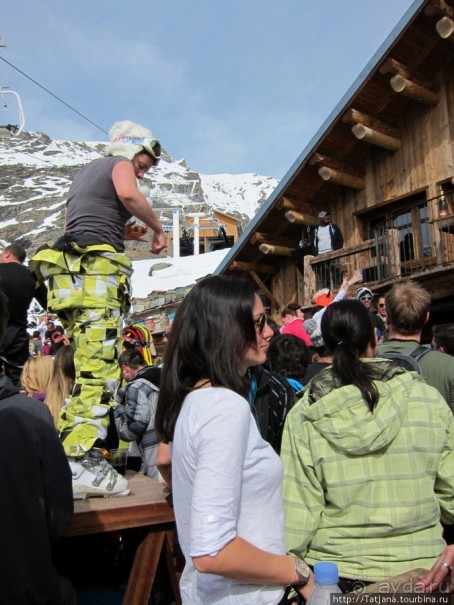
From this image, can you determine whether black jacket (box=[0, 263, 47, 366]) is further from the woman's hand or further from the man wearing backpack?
the woman's hand

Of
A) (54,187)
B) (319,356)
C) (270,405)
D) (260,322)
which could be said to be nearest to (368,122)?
(319,356)

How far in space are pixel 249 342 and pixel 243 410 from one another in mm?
281

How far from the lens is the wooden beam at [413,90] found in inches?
362

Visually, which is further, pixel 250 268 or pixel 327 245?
pixel 250 268

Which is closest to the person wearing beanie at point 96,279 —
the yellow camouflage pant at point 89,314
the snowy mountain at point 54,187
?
the yellow camouflage pant at point 89,314

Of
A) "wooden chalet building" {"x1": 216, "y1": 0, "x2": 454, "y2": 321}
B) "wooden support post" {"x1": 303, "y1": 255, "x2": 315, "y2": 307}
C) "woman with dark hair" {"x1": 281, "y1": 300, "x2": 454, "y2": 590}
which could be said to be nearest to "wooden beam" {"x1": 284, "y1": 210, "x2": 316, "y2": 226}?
"wooden chalet building" {"x1": 216, "y1": 0, "x2": 454, "y2": 321}

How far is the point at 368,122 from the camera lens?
9.94m

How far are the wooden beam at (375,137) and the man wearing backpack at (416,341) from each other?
713 centimetres

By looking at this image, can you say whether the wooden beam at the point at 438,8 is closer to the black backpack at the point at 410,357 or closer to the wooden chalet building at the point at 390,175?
the wooden chalet building at the point at 390,175

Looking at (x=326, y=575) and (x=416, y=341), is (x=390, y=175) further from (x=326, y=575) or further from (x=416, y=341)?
(x=326, y=575)

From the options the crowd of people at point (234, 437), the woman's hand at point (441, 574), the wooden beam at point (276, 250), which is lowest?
the woman's hand at point (441, 574)

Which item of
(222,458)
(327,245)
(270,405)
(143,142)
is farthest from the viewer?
(327,245)

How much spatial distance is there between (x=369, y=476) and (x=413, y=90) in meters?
9.00

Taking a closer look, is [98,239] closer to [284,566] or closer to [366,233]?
[284,566]
